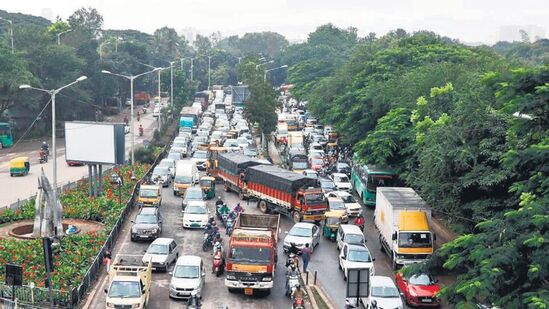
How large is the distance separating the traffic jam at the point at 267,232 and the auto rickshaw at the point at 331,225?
0.19 feet

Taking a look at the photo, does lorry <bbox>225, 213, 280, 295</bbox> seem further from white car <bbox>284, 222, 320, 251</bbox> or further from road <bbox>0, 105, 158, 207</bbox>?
road <bbox>0, 105, 158, 207</bbox>

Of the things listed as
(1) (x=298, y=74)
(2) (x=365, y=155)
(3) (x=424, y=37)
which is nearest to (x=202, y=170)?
(2) (x=365, y=155)

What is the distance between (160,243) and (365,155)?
1757cm

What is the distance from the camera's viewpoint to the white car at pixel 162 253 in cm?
3067

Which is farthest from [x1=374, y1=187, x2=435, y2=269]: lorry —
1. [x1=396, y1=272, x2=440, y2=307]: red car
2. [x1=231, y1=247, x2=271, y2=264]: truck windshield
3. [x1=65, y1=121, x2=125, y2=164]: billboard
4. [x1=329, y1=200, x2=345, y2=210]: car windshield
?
[x1=65, y1=121, x2=125, y2=164]: billboard

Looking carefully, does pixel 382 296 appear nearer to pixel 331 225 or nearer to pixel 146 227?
pixel 331 225

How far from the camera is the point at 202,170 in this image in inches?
2194

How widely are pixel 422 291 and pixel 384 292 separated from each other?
174 centimetres

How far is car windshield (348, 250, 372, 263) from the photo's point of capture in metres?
31.2

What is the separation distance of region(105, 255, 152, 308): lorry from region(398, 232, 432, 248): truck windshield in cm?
1021

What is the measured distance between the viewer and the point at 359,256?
103ft

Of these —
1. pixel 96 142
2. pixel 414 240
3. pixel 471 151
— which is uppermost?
pixel 471 151

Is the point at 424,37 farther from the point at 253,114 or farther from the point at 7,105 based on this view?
the point at 7,105

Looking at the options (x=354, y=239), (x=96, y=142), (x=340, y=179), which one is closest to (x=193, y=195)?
(x=96, y=142)
